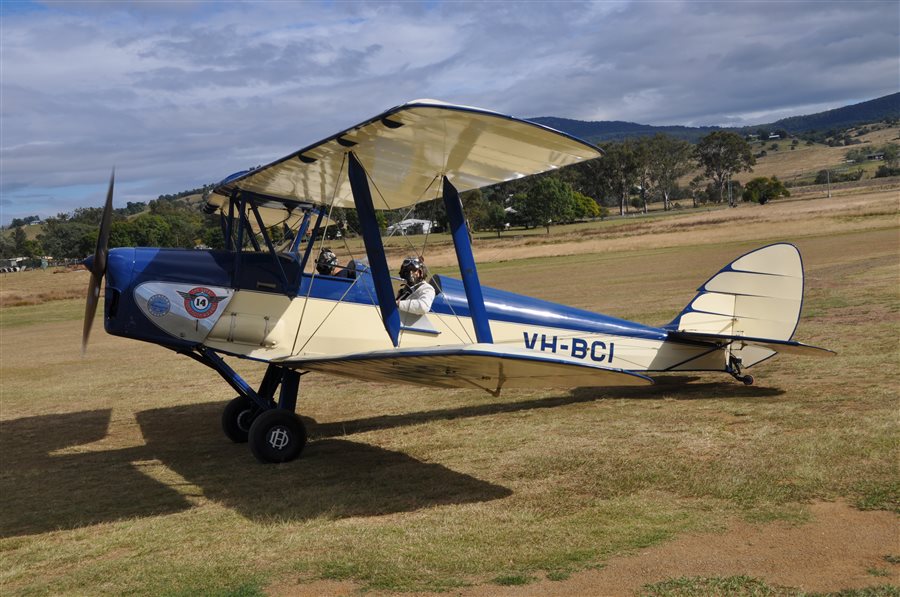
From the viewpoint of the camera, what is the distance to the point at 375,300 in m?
8.05

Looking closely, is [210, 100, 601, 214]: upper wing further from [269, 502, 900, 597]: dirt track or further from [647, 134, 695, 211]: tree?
[647, 134, 695, 211]: tree

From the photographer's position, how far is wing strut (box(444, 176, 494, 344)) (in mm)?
7172

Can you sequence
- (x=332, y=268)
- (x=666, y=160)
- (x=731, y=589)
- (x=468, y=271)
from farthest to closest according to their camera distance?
(x=666, y=160)
(x=332, y=268)
(x=468, y=271)
(x=731, y=589)

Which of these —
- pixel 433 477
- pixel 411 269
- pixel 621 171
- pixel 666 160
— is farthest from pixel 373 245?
pixel 666 160

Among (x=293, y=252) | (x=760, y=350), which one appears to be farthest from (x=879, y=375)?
(x=293, y=252)

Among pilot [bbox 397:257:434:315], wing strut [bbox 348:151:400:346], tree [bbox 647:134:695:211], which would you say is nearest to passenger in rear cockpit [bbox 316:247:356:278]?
pilot [bbox 397:257:434:315]

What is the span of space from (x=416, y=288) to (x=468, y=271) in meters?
0.85

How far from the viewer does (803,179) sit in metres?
136

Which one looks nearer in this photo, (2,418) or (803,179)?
(2,418)

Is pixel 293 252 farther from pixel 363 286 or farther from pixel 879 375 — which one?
pixel 879 375

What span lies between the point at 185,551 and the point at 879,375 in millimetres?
7418

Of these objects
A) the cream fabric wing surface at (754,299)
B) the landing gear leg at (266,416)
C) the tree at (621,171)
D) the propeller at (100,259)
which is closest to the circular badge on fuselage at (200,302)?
the landing gear leg at (266,416)

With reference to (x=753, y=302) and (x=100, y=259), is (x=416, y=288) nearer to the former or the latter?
(x=100, y=259)

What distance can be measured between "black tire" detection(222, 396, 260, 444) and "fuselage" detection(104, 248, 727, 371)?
126 centimetres
